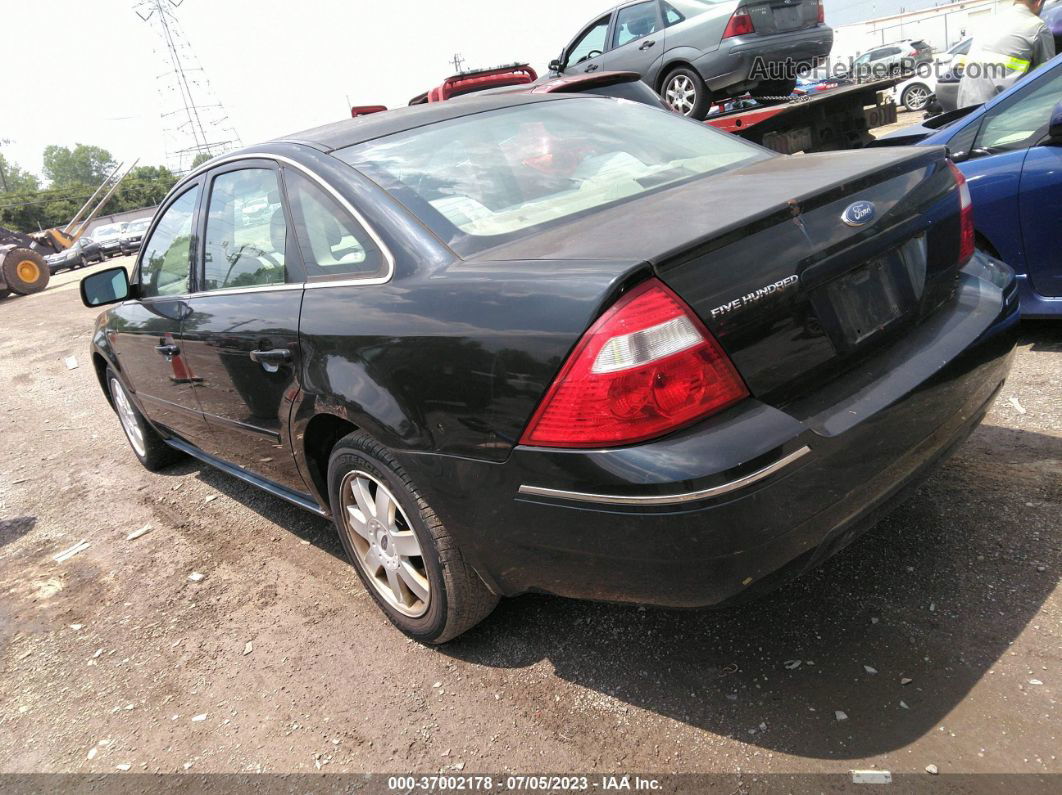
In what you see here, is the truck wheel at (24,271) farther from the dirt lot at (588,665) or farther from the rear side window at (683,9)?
the dirt lot at (588,665)

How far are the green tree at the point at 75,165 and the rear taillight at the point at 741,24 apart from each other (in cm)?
13578

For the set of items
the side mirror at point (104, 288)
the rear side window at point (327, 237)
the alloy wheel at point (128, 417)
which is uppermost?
the rear side window at point (327, 237)

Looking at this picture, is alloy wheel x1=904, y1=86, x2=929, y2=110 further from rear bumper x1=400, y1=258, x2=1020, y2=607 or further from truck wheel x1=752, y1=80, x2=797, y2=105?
rear bumper x1=400, y1=258, x2=1020, y2=607

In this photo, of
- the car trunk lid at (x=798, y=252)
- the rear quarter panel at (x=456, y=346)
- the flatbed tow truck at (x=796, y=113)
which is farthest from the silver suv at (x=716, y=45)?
the rear quarter panel at (x=456, y=346)

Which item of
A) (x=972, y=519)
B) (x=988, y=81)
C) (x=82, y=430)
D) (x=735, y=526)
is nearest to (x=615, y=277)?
(x=735, y=526)

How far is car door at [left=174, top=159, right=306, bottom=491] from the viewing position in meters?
2.77

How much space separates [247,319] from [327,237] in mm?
540

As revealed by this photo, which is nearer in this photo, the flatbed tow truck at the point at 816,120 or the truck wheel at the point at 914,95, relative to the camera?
the flatbed tow truck at the point at 816,120

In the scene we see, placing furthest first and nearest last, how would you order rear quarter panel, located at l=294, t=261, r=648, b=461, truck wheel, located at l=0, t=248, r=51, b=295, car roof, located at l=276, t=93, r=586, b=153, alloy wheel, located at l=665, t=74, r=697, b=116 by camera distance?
truck wheel, located at l=0, t=248, r=51, b=295 → alloy wheel, located at l=665, t=74, r=697, b=116 → car roof, located at l=276, t=93, r=586, b=153 → rear quarter panel, located at l=294, t=261, r=648, b=461

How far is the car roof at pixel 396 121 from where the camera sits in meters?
2.80

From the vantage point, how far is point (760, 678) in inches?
89.5

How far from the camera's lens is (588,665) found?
8.18ft

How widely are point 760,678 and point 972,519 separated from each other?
111 centimetres

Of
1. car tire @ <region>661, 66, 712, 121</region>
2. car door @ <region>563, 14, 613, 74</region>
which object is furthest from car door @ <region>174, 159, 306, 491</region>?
car door @ <region>563, 14, 613, 74</region>
